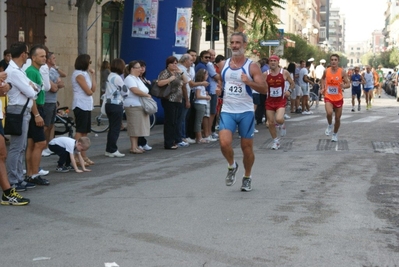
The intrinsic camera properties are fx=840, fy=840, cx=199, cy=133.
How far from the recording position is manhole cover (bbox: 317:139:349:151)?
15645 millimetres

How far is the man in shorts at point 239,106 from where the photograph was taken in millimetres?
10089

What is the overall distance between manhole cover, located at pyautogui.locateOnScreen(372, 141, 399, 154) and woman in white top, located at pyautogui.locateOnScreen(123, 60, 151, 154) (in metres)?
4.26

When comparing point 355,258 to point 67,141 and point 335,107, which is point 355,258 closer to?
point 67,141

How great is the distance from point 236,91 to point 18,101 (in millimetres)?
2625

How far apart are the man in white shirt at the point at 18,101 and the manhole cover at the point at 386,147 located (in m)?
7.15

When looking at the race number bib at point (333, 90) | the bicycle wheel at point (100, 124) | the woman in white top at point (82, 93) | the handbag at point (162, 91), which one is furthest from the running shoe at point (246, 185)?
the bicycle wheel at point (100, 124)

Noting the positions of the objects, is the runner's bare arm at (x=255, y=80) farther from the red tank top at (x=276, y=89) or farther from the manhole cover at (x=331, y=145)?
the red tank top at (x=276, y=89)

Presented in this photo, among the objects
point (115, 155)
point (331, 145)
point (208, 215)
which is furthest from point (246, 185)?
point (331, 145)

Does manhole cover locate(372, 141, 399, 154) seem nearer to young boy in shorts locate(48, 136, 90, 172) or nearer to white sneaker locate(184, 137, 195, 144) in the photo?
white sneaker locate(184, 137, 195, 144)

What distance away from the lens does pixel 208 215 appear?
8328mm

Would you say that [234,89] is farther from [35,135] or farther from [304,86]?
[304,86]

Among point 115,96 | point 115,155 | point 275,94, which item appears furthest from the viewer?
point 275,94

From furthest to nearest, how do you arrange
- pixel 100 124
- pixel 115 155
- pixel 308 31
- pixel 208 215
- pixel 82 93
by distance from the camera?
pixel 308 31 < pixel 100 124 < pixel 115 155 < pixel 82 93 < pixel 208 215

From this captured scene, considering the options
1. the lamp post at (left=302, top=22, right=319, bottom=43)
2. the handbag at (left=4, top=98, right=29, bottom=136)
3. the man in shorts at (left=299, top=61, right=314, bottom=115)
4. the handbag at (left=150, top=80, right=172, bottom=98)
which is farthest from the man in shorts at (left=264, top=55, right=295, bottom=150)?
the lamp post at (left=302, top=22, right=319, bottom=43)
